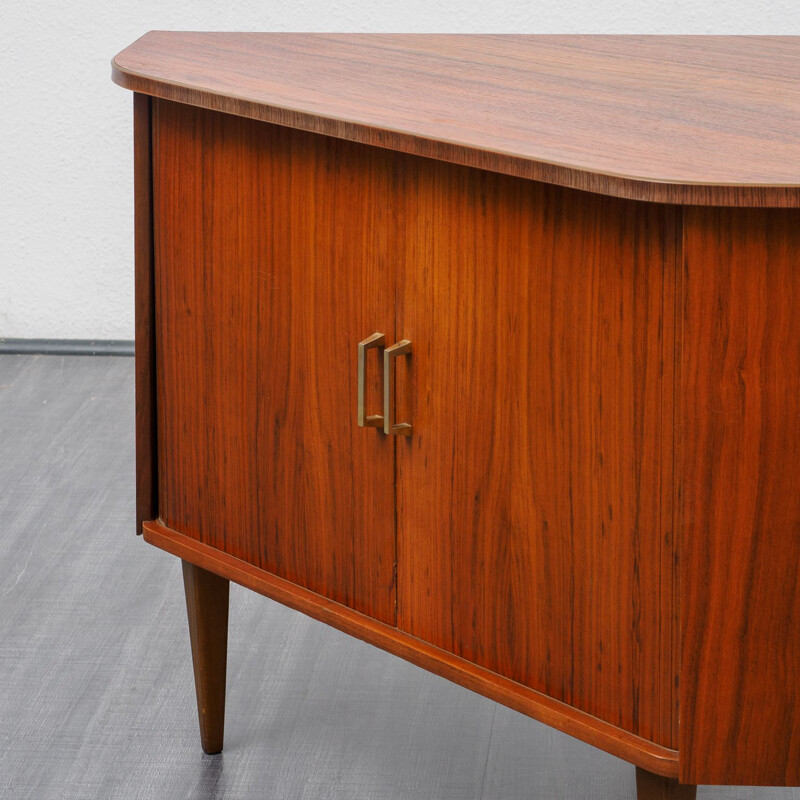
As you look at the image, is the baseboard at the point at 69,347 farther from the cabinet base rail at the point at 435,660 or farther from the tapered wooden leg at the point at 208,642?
the cabinet base rail at the point at 435,660

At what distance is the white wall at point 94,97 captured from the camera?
312 centimetres

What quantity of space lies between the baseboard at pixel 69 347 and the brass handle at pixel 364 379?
2.33 metres

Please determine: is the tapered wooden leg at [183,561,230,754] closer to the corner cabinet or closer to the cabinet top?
the corner cabinet

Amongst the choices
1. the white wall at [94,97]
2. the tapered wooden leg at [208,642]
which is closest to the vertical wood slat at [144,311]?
the tapered wooden leg at [208,642]

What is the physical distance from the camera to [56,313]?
11.5 ft

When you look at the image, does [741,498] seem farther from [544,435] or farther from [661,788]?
[661,788]

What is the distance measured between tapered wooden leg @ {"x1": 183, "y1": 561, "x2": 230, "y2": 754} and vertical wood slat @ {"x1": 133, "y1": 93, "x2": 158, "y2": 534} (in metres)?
0.15

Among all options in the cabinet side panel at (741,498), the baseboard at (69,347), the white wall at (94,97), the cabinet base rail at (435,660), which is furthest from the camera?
the baseboard at (69,347)

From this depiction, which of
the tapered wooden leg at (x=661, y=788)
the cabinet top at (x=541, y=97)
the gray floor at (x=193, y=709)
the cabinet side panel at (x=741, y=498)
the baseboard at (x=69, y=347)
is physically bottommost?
the gray floor at (x=193, y=709)

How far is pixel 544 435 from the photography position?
1060 millimetres

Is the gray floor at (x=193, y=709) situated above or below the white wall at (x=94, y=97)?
below

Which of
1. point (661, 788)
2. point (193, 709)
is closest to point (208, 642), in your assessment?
point (193, 709)

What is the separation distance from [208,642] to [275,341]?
57 centimetres

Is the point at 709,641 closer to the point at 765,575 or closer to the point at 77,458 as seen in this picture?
the point at 765,575
